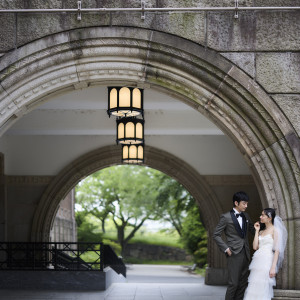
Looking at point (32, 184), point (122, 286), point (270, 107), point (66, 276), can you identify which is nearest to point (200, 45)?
point (270, 107)

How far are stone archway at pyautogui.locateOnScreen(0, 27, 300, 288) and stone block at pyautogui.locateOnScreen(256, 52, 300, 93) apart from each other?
0.13 m

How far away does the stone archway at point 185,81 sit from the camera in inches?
264

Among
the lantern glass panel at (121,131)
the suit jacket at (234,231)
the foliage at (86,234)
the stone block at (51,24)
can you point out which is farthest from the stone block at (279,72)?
the foliage at (86,234)

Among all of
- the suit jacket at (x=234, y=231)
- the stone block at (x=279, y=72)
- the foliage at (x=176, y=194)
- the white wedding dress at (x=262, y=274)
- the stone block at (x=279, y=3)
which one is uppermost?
the stone block at (x=279, y=3)

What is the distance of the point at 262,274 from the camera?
660cm

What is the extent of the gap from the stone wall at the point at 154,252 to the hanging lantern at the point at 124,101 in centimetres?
2843

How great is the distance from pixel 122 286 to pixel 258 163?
23.6ft

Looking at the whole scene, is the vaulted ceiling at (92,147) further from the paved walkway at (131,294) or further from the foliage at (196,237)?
the foliage at (196,237)

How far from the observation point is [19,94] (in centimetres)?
688

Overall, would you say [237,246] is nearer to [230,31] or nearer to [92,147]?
[230,31]

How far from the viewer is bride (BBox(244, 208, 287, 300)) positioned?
6488mm

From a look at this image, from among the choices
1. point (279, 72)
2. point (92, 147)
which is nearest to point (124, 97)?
point (279, 72)

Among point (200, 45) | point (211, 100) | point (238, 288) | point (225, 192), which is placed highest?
point (200, 45)

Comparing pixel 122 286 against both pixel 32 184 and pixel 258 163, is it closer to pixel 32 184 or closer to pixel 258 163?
pixel 32 184
